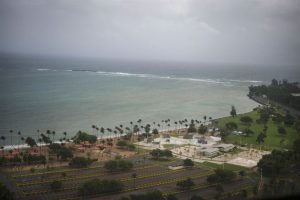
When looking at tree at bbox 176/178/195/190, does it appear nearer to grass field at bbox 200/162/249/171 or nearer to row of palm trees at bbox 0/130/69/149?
grass field at bbox 200/162/249/171

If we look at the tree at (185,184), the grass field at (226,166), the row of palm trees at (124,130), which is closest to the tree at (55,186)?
the tree at (185,184)

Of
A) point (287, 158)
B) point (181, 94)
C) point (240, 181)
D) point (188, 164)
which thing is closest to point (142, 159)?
point (188, 164)

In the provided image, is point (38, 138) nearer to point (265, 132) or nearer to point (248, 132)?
point (248, 132)

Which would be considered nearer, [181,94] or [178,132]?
[178,132]

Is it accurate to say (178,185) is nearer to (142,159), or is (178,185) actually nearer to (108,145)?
(142,159)

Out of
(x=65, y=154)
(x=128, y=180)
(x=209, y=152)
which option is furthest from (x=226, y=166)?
(x=65, y=154)

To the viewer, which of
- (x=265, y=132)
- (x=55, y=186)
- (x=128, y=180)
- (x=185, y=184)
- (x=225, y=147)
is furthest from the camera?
(x=265, y=132)

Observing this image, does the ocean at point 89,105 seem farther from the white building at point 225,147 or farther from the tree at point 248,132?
the white building at point 225,147

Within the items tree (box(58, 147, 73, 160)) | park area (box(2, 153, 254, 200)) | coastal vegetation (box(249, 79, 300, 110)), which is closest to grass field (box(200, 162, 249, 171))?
park area (box(2, 153, 254, 200))
